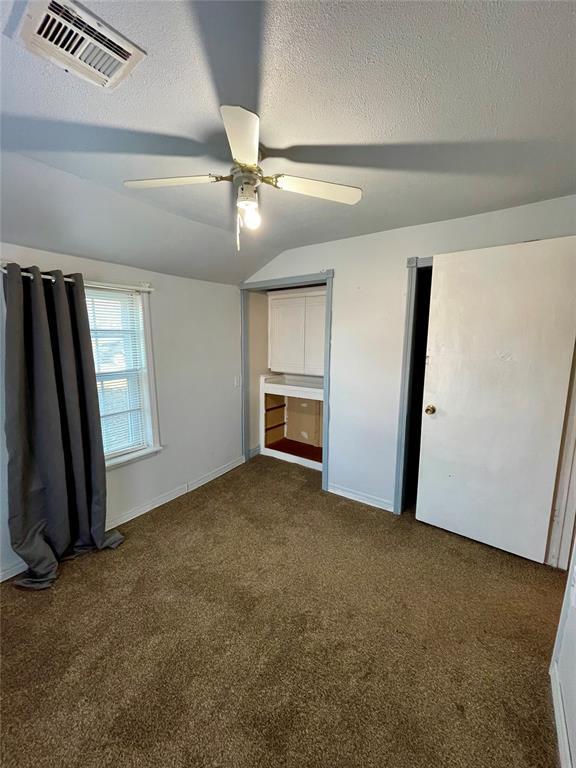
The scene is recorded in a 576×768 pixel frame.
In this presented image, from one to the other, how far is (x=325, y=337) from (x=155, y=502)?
220 centimetres

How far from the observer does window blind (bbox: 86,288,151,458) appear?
7.45ft

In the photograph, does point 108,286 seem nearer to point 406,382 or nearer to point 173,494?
point 173,494

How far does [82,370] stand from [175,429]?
1.02 metres

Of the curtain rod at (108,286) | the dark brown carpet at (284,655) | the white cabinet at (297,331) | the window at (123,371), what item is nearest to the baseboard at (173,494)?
the dark brown carpet at (284,655)

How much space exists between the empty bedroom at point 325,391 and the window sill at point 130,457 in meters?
0.07

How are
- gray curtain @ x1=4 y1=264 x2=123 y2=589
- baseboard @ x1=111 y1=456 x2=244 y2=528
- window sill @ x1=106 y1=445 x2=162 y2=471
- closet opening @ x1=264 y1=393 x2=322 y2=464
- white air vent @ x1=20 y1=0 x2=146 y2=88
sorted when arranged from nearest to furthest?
white air vent @ x1=20 y1=0 x2=146 y2=88 → gray curtain @ x1=4 y1=264 x2=123 y2=589 → window sill @ x1=106 y1=445 x2=162 y2=471 → baseboard @ x1=111 y1=456 x2=244 y2=528 → closet opening @ x1=264 y1=393 x2=322 y2=464

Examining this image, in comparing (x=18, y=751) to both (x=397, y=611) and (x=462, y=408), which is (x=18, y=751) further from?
(x=462, y=408)

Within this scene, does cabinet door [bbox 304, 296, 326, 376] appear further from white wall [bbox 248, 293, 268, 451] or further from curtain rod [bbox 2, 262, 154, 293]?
curtain rod [bbox 2, 262, 154, 293]

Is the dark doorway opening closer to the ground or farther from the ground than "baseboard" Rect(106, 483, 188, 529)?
farther from the ground

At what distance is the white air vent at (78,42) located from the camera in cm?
74

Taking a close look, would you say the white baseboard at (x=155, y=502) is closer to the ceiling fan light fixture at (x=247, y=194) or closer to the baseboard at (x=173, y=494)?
the baseboard at (x=173, y=494)

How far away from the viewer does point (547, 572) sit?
6.39ft

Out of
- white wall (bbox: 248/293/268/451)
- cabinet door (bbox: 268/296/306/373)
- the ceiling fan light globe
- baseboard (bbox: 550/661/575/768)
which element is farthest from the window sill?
baseboard (bbox: 550/661/575/768)

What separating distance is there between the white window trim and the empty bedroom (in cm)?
3
